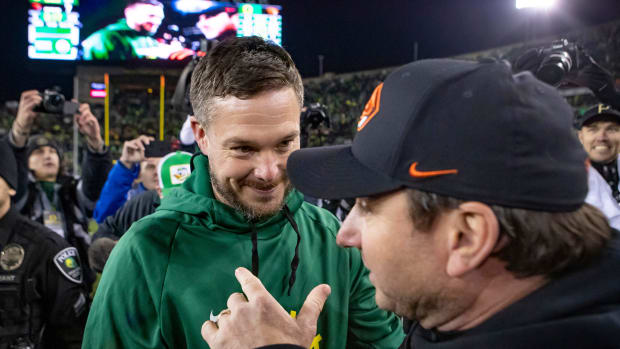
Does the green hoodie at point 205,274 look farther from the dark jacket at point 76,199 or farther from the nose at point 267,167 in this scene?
the dark jacket at point 76,199

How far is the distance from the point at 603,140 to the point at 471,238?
3.52m

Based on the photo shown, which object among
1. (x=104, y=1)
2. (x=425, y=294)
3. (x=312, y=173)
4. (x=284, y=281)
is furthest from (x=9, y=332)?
(x=104, y=1)

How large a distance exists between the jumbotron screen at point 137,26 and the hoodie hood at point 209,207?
43.5ft

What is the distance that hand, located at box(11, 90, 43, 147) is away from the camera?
3656 mm

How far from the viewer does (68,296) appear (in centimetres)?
267

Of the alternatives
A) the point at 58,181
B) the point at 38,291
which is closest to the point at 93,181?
the point at 58,181

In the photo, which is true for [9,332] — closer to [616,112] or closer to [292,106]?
[292,106]

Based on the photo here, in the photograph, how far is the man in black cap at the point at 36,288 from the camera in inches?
102

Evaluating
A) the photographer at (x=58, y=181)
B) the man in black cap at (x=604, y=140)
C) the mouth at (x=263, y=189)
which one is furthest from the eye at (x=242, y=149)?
the man in black cap at (x=604, y=140)

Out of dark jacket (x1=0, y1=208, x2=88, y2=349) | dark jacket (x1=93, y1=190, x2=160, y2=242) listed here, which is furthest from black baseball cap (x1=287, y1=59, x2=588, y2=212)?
dark jacket (x1=93, y1=190, x2=160, y2=242)

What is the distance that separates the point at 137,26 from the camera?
581 inches

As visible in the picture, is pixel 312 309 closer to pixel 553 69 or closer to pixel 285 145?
pixel 285 145

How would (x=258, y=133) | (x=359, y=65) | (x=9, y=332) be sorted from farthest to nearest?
1. (x=359, y=65)
2. (x=9, y=332)
3. (x=258, y=133)

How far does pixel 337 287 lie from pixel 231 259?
0.36m
